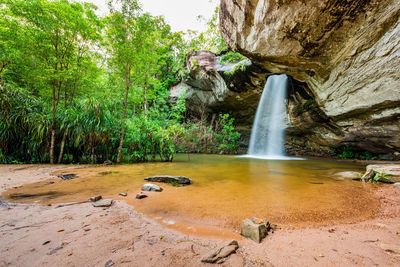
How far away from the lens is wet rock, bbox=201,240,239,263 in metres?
1.01

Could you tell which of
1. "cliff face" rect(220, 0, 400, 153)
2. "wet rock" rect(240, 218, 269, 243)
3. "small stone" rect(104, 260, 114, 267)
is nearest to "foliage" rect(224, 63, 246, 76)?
"cliff face" rect(220, 0, 400, 153)

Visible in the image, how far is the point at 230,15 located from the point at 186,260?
660 cm

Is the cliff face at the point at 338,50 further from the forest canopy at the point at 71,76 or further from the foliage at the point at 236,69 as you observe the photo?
the forest canopy at the point at 71,76

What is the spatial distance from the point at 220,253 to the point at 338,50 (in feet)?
20.4

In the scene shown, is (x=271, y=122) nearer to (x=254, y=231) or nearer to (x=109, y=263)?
(x=254, y=231)

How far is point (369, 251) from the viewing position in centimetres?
109

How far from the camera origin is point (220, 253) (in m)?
1.06

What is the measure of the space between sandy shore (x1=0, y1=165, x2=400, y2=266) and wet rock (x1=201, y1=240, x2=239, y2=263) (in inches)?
1.6

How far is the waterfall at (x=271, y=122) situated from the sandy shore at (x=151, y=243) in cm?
859

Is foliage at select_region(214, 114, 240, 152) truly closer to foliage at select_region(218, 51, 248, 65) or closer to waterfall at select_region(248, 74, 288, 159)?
waterfall at select_region(248, 74, 288, 159)

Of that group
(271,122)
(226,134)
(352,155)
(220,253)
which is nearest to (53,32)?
(220,253)

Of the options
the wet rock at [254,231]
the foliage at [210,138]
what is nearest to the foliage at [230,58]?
the foliage at [210,138]

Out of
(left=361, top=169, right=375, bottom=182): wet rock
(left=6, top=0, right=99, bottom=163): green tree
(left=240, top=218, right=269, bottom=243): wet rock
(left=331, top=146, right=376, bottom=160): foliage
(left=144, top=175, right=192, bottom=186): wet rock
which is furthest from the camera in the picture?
(left=331, top=146, right=376, bottom=160): foliage

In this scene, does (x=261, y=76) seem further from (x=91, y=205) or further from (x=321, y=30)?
(x=91, y=205)
